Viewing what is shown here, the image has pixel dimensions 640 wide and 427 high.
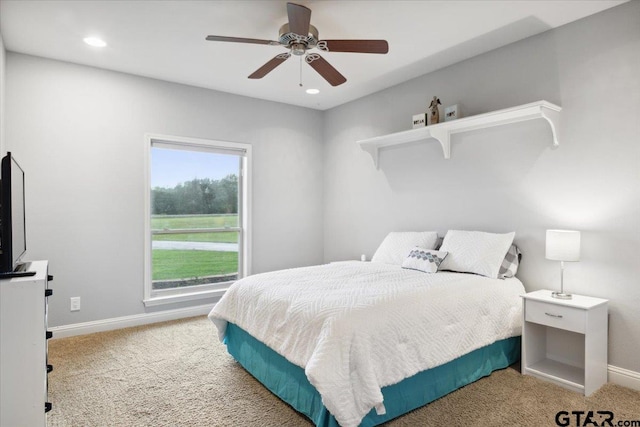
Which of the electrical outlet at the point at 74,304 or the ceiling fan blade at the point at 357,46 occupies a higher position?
the ceiling fan blade at the point at 357,46

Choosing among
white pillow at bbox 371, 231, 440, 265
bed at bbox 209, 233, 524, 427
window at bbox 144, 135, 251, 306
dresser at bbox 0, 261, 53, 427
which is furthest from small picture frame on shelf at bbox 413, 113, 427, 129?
dresser at bbox 0, 261, 53, 427

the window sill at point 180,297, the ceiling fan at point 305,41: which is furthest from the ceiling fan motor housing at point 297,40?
the window sill at point 180,297

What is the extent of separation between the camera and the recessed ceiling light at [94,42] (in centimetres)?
314

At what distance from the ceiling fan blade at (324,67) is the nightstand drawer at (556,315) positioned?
2.21m

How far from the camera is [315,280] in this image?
2854 millimetres

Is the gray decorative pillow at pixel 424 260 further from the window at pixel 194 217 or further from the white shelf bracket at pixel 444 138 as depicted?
the window at pixel 194 217

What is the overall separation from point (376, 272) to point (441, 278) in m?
0.55

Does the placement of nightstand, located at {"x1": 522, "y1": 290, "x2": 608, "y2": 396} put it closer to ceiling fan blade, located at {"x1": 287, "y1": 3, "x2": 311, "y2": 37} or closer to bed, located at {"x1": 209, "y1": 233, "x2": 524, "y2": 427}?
bed, located at {"x1": 209, "y1": 233, "x2": 524, "y2": 427}

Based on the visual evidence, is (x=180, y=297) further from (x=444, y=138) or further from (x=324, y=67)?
(x=444, y=138)

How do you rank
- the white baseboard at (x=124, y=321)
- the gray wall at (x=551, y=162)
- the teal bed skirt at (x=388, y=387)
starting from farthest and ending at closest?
the white baseboard at (x=124, y=321)
the gray wall at (x=551, y=162)
the teal bed skirt at (x=388, y=387)

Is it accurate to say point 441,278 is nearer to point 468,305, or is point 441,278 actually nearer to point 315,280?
point 468,305

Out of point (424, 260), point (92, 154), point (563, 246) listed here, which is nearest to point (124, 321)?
point (92, 154)

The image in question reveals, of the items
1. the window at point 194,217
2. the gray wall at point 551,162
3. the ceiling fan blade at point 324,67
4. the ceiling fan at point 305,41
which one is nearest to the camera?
the ceiling fan at point 305,41

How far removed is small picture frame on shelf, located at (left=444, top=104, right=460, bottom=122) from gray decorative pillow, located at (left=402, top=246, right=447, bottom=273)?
125 centimetres
